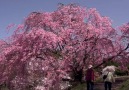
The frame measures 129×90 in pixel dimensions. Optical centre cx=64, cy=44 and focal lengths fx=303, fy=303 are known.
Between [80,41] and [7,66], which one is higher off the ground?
[80,41]

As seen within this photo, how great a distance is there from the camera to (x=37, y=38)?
11312 millimetres

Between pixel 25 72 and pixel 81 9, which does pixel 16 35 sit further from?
pixel 81 9

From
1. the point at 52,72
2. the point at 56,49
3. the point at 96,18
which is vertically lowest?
the point at 52,72

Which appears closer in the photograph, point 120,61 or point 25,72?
point 25,72

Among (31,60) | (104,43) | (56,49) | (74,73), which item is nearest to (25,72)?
(31,60)

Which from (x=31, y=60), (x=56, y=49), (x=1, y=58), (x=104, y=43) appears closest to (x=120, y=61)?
(x=104, y=43)

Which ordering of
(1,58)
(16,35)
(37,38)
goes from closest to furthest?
(37,38) → (1,58) → (16,35)

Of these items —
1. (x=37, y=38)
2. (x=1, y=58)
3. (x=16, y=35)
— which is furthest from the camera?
(x=16, y=35)

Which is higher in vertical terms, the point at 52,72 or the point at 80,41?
the point at 80,41

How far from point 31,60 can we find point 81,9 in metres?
3.66

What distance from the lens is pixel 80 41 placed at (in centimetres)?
1288

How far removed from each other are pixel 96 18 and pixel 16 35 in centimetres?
363

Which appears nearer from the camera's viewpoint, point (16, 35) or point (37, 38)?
point (37, 38)

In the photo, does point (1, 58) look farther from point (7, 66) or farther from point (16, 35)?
point (16, 35)
